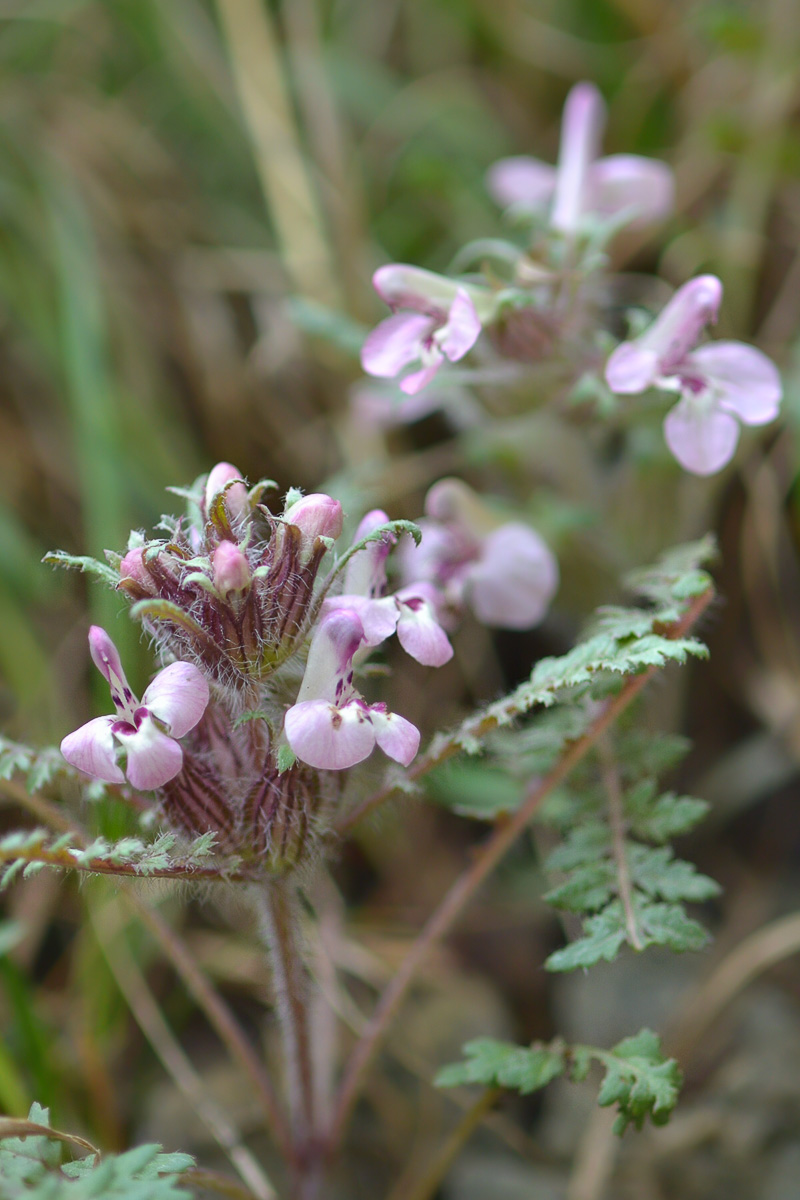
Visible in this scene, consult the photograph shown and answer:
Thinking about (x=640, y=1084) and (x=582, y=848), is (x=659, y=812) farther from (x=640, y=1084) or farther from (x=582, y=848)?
(x=640, y=1084)

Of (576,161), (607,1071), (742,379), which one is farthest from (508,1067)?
(576,161)

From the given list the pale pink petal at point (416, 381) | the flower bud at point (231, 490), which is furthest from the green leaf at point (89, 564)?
the pale pink petal at point (416, 381)

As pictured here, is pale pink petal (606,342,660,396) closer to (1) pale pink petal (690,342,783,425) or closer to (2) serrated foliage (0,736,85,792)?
(1) pale pink petal (690,342,783,425)

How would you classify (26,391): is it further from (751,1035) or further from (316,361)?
(751,1035)

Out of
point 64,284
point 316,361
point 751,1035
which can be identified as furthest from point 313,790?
point 64,284

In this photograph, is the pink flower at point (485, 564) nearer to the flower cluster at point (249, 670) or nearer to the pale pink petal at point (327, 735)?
the flower cluster at point (249, 670)

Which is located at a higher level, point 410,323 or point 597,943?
point 410,323
